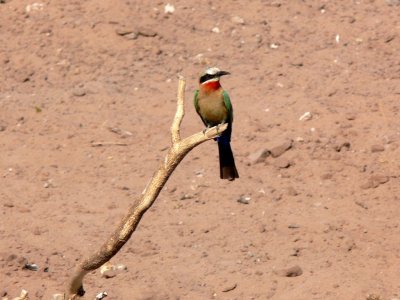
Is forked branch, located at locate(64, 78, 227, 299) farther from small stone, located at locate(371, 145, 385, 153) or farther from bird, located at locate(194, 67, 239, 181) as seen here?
small stone, located at locate(371, 145, 385, 153)

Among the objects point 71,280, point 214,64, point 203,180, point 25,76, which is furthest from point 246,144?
point 71,280

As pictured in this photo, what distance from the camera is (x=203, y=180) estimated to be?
36.9 ft

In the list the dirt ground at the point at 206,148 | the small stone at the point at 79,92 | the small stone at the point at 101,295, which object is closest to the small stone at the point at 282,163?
the dirt ground at the point at 206,148

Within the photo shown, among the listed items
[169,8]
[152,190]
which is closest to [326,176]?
[169,8]

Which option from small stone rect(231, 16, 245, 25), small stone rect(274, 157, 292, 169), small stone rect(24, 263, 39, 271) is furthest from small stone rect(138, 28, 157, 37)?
small stone rect(24, 263, 39, 271)

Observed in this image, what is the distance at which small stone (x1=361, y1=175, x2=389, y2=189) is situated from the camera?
11132mm

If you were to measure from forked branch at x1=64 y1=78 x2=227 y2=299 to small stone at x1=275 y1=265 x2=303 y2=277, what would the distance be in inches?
89.4

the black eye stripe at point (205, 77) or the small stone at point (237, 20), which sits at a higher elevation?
the black eye stripe at point (205, 77)

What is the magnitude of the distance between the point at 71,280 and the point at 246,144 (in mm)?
4144

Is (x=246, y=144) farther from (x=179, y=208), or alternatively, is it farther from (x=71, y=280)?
(x=71, y=280)

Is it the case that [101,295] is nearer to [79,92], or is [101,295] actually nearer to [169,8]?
[79,92]

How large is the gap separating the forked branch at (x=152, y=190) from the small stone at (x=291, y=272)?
2.27 metres

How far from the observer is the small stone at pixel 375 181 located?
11.1 meters

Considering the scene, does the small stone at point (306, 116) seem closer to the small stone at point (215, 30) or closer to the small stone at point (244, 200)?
the small stone at point (244, 200)
